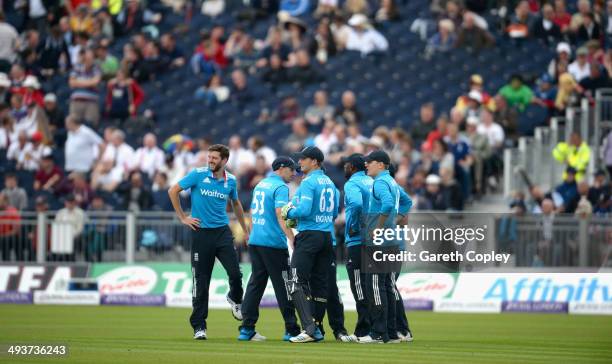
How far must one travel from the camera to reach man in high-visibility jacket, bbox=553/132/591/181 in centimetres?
2698

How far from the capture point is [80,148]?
3019 centimetres

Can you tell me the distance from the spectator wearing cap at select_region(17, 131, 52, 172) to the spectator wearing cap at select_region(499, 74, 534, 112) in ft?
37.1

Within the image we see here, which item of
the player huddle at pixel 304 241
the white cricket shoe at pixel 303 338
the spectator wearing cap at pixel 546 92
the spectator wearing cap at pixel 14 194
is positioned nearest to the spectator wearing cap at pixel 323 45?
the spectator wearing cap at pixel 546 92

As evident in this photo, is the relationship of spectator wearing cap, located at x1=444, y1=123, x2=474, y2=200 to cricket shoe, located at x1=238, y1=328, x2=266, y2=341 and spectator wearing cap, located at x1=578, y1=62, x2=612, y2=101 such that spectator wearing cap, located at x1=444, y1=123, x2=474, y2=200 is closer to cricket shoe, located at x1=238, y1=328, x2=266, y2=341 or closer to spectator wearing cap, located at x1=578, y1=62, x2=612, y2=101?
spectator wearing cap, located at x1=578, y1=62, x2=612, y2=101

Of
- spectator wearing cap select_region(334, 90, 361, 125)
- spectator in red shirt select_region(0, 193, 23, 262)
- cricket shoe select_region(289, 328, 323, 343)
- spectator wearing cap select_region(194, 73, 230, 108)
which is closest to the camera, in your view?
cricket shoe select_region(289, 328, 323, 343)

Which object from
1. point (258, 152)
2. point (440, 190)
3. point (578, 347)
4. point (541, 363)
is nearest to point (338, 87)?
point (258, 152)

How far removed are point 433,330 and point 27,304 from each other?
33.6 feet

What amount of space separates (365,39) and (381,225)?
17.8m

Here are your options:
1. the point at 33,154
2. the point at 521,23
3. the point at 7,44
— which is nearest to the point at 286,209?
the point at 33,154

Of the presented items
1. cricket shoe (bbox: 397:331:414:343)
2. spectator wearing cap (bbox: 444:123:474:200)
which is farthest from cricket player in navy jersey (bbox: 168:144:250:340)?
spectator wearing cap (bbox: 444:123:474:200)

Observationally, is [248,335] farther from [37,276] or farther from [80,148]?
[80,148]

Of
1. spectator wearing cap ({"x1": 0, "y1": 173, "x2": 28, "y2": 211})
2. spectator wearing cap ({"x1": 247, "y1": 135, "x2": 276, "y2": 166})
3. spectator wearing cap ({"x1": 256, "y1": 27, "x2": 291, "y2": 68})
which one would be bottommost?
spectator wearing cap ({"x1": 0, "y1": 173, "x2": 28, "y2": 211})

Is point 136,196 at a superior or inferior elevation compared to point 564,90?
inferior

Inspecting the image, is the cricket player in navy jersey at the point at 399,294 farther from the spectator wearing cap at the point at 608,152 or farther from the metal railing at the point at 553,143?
the spectator wearing cap at the point at 608,152
